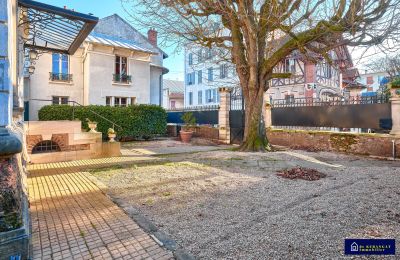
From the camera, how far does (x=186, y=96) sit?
35.7 meters

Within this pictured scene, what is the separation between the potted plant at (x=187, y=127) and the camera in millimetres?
14992

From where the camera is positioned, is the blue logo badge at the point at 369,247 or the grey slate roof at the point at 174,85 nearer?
the blue logo badge at the point at 369,247

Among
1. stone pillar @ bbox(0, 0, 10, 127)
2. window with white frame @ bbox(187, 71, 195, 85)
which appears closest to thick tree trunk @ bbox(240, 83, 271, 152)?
stone pillar @ bbox(0, 0, 10, 127)

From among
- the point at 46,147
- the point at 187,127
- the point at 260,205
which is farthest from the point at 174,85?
the point at 260,205

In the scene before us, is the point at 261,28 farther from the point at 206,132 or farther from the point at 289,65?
the point at 289,65

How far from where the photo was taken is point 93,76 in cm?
1675

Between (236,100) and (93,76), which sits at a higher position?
(93,76)

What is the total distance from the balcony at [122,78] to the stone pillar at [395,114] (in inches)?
585

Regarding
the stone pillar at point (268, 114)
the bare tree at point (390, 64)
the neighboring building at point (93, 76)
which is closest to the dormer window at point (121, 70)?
the neighboring building at point (93, 76)

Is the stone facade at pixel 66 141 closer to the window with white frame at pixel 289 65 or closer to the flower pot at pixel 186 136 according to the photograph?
the flower pot at pixel 186 136

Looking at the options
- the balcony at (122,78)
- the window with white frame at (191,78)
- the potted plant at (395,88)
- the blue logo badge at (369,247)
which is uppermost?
the window with white frame at (191,78)

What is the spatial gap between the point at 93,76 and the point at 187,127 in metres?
6.80

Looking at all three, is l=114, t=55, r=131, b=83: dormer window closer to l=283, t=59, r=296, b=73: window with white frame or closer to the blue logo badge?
l=283, t=59, r=296, b=73: window with white frame

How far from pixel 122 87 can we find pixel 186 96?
17972mm
